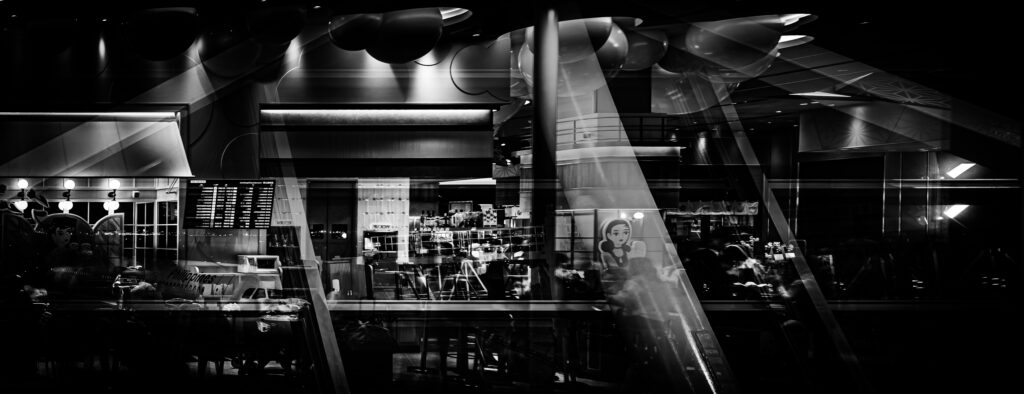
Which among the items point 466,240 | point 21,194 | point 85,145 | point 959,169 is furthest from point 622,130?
point 21,194

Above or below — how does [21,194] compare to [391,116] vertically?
below

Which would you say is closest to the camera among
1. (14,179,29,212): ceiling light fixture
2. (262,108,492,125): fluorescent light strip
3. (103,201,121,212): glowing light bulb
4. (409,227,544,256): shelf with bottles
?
(409,227,544,256): shelf with bottles

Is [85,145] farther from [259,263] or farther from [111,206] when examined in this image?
[259,263]

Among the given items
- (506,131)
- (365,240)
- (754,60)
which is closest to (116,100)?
(365,240)

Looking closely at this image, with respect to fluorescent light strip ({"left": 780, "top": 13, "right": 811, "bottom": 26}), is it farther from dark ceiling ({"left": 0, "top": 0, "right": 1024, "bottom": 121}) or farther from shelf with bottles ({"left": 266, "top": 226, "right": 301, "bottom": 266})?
shelf with bottles ({"left": 266, "top": 226, "right": 301, "bottom": 266})

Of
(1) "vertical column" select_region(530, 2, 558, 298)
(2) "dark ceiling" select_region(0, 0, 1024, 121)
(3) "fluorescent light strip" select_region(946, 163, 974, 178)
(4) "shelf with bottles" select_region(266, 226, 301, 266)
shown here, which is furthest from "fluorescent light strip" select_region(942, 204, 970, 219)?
(4) "shelf with bottles" select_region(266, 226, 301, 266)

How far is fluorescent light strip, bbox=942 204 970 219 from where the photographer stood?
7251 millimetres

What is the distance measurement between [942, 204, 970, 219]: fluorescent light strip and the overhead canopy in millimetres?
7296

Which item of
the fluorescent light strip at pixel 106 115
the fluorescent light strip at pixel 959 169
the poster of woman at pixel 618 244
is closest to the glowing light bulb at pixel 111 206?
the fluorescent light strip at pixel 106 115

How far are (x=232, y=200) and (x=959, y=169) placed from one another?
7.17m

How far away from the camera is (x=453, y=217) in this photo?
19.6ft

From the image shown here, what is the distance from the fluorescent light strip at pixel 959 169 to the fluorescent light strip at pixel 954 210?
360mm

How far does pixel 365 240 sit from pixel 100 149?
2.25 meters

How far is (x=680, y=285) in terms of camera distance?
5113mm
